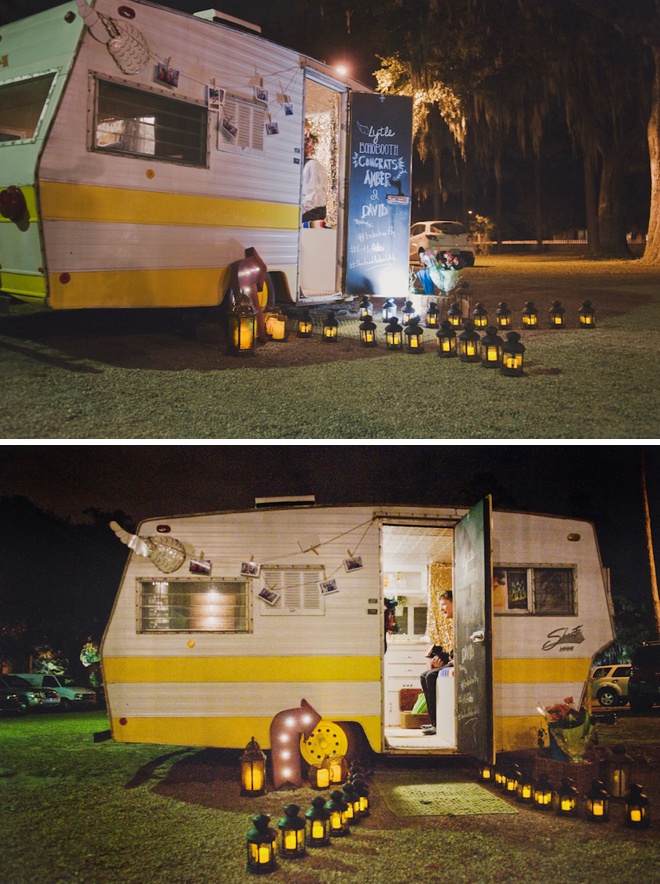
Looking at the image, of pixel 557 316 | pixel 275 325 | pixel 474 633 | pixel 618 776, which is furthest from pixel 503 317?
pixel 618 776

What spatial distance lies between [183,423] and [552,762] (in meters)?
3.33

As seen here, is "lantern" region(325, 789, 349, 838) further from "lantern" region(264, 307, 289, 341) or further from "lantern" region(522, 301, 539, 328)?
"lantern" region(522, 301, 539, 328)

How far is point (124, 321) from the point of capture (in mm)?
9125

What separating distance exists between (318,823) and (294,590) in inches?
65.4

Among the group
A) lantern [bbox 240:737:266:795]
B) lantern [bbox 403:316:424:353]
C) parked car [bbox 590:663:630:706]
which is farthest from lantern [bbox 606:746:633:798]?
parked car [bbox 590:663:630:706]

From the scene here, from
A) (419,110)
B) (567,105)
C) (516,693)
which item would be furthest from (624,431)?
(567,105)

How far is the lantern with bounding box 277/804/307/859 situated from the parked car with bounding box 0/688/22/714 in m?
11.6

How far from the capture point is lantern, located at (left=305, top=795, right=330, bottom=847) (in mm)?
4957

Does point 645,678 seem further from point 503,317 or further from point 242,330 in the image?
point 242,330

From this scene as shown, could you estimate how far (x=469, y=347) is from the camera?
8.06 m

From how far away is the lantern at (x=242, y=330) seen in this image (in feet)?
26.0

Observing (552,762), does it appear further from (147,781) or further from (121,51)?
(121,51)

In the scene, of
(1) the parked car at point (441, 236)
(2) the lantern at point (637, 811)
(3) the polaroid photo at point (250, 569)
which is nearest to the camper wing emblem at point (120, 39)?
(3) the polaroid photo at point (250, 569)

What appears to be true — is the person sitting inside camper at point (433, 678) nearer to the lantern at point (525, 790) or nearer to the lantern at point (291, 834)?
the lantern at point (525, 790)
